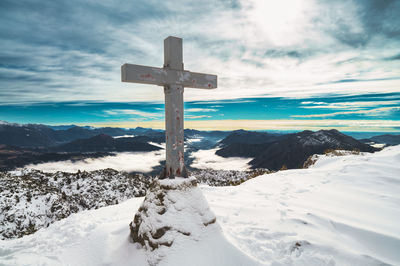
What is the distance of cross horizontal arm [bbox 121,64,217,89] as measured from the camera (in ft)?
14.7

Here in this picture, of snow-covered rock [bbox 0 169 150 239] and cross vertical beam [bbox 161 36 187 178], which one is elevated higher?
cross vertical beam [bbox 161 36 187 178]

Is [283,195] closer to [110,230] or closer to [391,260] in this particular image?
[391,260]

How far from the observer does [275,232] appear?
436cm

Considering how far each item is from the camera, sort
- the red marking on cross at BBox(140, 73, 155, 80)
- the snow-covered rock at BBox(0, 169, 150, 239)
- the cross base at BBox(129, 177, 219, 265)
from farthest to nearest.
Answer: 1. the snow-covered rock at BBox(0, 169, 150, 239)
2. the red marking on cross at BBox(140, 73, 155, 80)
3. the cross base at BBox(129, 177, 219, 265)

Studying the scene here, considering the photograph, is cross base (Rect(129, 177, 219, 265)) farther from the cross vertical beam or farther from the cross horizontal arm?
the cross horizontal arm

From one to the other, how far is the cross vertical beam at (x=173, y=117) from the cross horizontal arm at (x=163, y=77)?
0.15 metres

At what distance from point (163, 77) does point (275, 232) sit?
4.44 metres

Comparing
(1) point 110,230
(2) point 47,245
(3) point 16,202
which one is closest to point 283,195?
(1) point 110,230

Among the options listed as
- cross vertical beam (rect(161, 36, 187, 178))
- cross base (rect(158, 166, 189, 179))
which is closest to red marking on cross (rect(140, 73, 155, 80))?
cross vertical beam (rect(161, 36, 187, 178))

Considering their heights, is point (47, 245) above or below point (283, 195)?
below

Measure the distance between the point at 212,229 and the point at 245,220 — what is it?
1.15 meters

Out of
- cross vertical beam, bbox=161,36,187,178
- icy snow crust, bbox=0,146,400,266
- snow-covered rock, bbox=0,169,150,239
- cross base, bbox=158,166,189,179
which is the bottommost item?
snow-covered rock, bbox=0,169,150,239

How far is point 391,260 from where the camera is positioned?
3.25 m

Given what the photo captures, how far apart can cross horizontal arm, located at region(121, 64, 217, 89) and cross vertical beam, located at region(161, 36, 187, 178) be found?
0.15 metres
